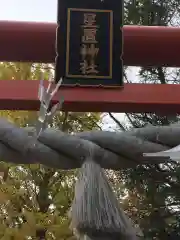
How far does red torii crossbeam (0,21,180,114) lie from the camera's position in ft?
3.73

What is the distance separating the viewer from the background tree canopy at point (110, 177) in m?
2.31

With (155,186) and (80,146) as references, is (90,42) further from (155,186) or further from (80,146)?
(155,186)

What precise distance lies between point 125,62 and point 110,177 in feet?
2.31

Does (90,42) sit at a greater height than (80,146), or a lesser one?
greater

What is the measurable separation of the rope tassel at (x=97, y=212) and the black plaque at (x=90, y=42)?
500mm

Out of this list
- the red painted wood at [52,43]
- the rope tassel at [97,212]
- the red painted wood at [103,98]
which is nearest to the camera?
the rope tassel at [97,212]

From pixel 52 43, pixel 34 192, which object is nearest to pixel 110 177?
pixel 52 43

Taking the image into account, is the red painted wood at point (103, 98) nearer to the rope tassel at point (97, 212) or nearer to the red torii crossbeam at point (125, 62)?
the red torii crossbeam at point (125, 62)

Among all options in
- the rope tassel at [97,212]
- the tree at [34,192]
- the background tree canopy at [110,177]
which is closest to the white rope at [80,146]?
the rope tassel at [97,212]

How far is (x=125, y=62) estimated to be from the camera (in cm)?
133

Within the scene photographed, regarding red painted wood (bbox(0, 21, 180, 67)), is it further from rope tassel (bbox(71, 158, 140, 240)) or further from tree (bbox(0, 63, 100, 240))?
tree (bbox(0, 63, 100, 240))

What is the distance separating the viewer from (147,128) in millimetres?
724

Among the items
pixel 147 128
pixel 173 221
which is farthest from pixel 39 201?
pixel 147 128

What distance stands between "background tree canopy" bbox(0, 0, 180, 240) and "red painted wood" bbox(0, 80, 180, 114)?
28.4 inches
